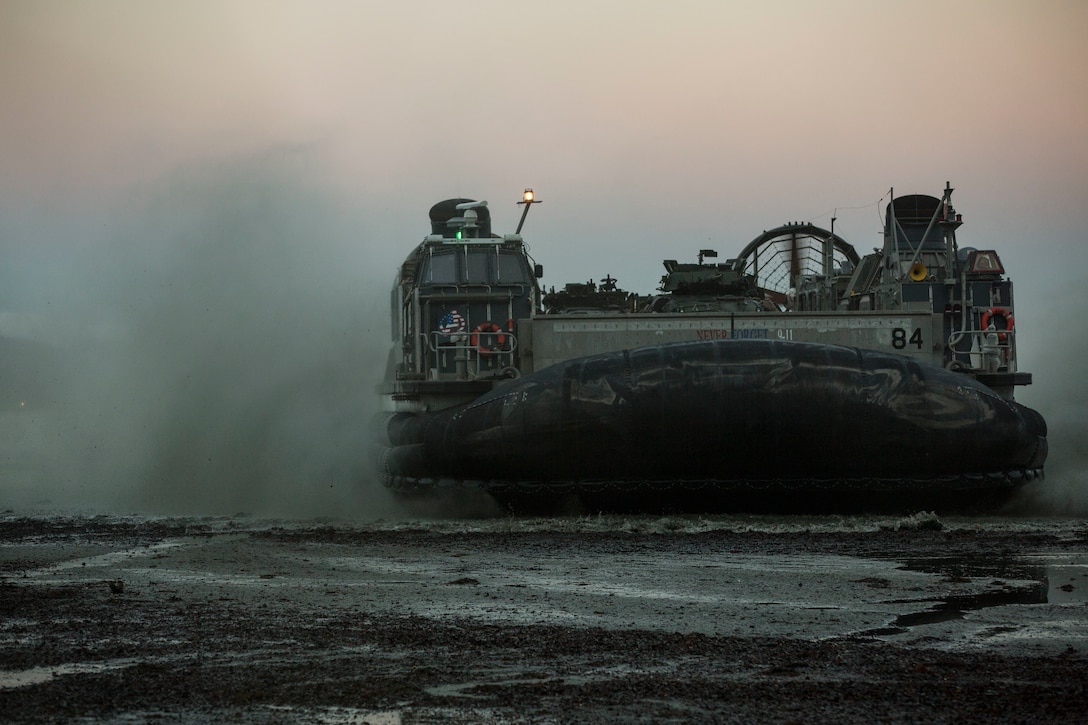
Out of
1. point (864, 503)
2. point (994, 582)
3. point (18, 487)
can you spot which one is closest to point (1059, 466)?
point (864, 503)

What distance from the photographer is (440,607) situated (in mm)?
5125

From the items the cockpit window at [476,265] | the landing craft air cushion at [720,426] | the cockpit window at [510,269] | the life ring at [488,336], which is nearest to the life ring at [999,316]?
the landing craft air cushion at [720,426]

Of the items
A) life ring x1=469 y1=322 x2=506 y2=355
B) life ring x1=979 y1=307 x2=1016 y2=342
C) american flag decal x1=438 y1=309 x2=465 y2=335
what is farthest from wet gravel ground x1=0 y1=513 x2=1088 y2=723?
life ring x1=979 y1=307 x2=1016 y2=342

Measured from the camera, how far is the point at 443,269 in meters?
12.6

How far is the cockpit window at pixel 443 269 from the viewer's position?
12570 mm

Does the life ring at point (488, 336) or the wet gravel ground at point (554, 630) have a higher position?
the life ring at point (488, 336)

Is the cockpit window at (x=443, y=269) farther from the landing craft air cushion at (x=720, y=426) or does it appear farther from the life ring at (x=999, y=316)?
the life ring at (x=999, y=316)

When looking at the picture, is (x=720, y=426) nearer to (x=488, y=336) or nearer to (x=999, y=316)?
(x=488, y=336)

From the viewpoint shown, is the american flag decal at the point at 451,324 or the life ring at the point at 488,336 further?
the american flag decal at the point at 451,324

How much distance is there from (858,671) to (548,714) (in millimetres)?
959

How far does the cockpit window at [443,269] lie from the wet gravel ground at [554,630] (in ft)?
16.1

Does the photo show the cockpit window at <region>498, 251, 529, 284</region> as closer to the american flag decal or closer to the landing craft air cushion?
the american flag decal

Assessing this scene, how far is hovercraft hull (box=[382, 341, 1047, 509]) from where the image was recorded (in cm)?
920

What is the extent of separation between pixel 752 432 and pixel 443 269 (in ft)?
14.2
